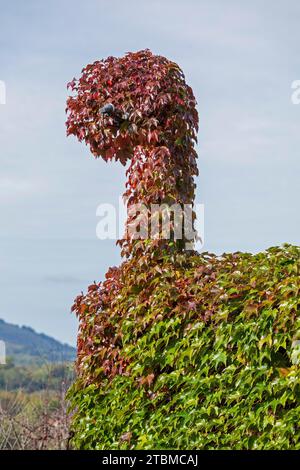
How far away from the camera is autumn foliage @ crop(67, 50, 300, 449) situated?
6355 mm

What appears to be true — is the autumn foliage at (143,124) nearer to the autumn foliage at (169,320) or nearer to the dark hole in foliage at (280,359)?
the autumn foliage at (169,320)

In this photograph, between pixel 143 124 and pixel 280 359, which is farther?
pixel 143 124

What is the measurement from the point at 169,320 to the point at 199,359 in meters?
0.49

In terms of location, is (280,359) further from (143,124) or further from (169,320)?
(143,124)

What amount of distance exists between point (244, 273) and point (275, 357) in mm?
883

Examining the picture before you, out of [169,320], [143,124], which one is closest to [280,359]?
[169,320]

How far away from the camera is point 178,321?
6.96 m

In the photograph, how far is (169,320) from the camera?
707cm

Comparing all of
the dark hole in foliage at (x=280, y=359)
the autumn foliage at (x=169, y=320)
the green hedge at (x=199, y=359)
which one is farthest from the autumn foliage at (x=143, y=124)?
the dark hole in foliage at (x=280, y=359)

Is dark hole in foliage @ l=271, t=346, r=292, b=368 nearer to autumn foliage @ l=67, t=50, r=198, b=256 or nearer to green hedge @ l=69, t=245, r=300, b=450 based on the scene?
green hedge @ l=69, t=245, r=300, b=450

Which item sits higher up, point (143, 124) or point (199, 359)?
point (143, 124)

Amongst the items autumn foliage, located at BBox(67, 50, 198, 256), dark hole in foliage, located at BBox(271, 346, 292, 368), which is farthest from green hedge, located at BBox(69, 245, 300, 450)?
autumn foliage, located at BBox(67, 50, 198, 256)
